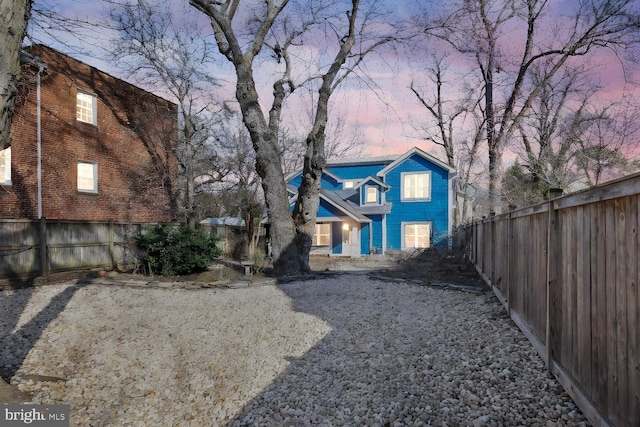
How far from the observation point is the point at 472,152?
1997cm

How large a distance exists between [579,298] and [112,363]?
470cm

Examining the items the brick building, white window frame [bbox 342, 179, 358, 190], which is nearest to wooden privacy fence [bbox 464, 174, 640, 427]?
the brick building

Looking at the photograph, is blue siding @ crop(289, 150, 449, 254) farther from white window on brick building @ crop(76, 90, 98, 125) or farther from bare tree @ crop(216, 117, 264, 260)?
white window on brick building @ crop(76, 90, 98, 125)

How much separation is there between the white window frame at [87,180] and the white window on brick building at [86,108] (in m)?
1.64

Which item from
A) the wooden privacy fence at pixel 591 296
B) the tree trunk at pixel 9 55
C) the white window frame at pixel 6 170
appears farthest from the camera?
the white window frame at pixel 6 170

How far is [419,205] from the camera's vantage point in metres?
20.1

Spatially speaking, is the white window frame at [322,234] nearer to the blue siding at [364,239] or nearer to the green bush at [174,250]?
the blue siding at [364,239]

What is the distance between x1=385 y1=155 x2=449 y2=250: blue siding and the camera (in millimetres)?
19609

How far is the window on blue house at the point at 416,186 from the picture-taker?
20.0 metres

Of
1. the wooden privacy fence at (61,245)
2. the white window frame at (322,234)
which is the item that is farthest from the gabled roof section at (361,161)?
the wooden privacy fence at (61,245)

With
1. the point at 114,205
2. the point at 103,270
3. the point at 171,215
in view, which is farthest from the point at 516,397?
the point at 171,215

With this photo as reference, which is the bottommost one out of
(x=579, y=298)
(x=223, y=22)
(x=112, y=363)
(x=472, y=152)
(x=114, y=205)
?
(x=112, y=363)

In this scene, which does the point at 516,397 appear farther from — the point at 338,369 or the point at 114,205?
the point at 114,205

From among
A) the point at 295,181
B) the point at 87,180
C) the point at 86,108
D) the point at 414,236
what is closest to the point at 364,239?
the point at 414,236
